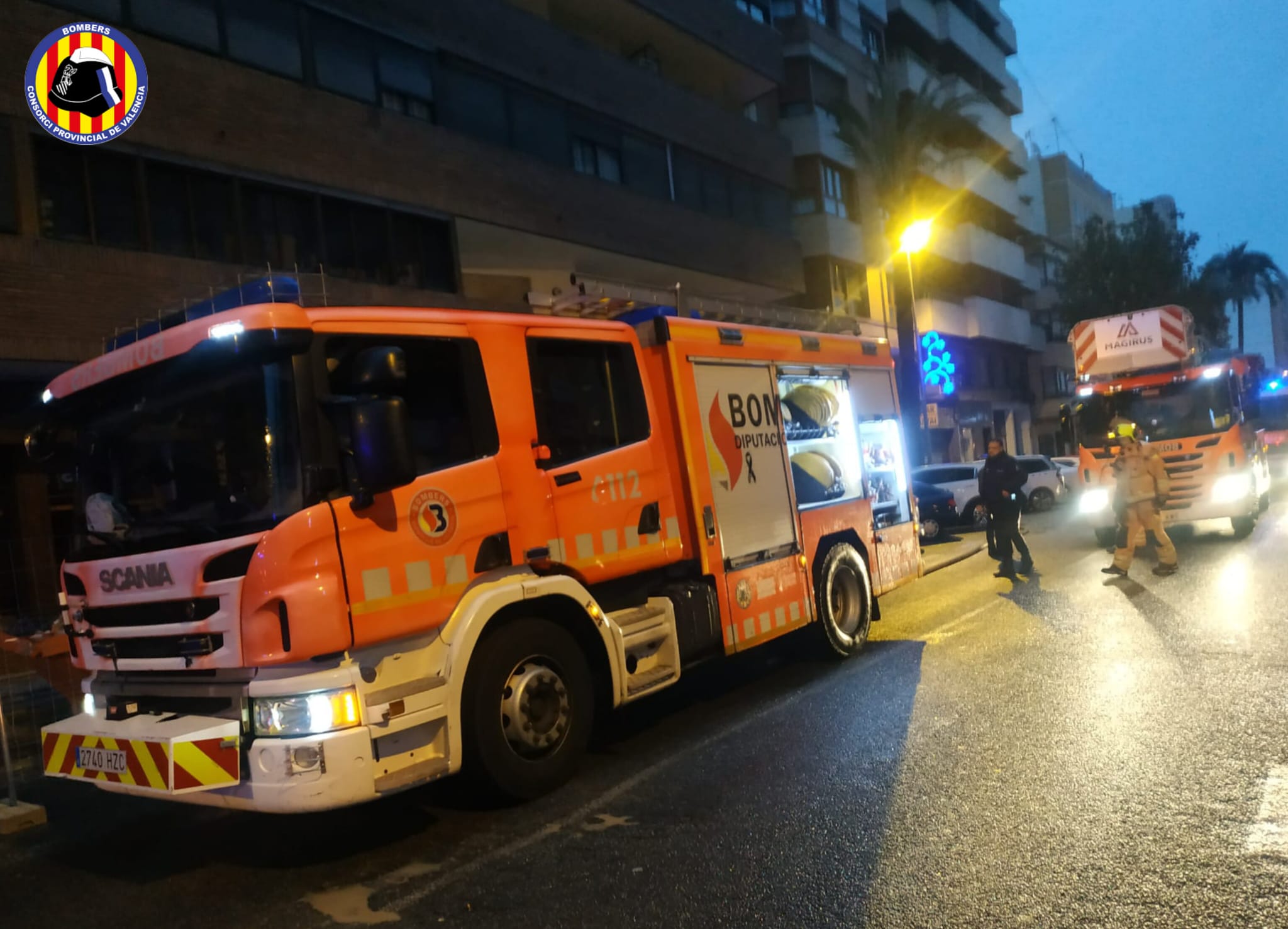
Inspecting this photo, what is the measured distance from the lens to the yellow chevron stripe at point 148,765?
4.43 metres

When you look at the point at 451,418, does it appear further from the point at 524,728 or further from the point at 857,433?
the point at 857,433

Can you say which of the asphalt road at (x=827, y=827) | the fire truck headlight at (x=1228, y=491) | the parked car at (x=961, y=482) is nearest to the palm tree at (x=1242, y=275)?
the parked car at (x=961, y=482)

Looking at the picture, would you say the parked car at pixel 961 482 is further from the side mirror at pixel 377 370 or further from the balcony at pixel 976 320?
the side mirror at pixel 377 370

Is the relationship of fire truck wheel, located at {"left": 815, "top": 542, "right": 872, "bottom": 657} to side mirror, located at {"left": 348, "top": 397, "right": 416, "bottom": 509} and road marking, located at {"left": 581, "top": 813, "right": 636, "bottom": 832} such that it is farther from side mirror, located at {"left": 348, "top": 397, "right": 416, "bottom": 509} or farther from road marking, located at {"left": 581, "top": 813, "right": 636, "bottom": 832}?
side mirror, located at {"left": 348, "top": 397, "right": 416, "bottom": 509}

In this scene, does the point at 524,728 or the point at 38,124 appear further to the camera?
the point at 38,124

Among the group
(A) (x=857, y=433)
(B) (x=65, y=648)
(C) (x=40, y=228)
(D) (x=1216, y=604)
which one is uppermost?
(C) (x=40, y=228)

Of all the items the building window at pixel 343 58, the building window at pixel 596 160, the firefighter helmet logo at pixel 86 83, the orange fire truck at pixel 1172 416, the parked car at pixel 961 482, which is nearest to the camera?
the firefighter helmet logo at pixel 86 83

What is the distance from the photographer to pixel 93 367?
5.20 m

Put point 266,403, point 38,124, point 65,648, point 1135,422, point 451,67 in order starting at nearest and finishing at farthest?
1. point 266,403
2. point 65,648
3. point 38,124
4. point 1135,422
5. point 451,67

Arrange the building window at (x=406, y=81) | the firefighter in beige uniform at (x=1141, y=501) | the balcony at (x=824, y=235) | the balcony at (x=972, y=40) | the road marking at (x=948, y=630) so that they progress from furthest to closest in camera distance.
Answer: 1. the balcony at (x=972, y=40)
2. the balcony at (x=824, y=235)
3. the building window at (x=406, y=81)
4. the firefighter in beige uniform at (x=1141, y=501)
5. the road marking at (x=948, y=630)

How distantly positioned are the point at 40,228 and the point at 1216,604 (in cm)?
1347

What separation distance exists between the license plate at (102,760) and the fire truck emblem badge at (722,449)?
3.92 meters

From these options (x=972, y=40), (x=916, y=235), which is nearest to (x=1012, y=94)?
(x=972, y=40)

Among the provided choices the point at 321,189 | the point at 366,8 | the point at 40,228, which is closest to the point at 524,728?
the point at 40,228
